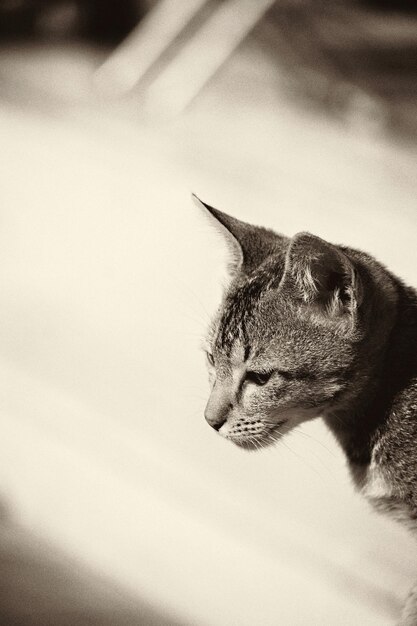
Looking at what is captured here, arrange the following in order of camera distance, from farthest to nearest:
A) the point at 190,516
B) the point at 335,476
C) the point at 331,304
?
the point at 190,516
the point at 335,476
the point at 331,304

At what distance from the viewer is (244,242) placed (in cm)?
96

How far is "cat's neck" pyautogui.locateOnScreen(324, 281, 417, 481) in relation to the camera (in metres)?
0.91

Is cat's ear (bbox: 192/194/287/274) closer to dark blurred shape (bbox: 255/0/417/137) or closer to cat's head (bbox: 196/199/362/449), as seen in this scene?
cat's head (bbox: 196/199/362/449)

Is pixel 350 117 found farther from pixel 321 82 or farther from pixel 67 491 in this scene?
pixel 67 491

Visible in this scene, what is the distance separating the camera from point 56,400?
1292 millimetres

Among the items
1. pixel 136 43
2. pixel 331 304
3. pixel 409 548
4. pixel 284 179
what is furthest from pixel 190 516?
pixel 136 43

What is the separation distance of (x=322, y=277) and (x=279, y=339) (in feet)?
0.37

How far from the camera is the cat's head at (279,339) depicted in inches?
34.0

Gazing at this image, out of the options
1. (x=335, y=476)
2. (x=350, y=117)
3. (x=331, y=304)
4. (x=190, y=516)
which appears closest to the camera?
(x=331, y=304)

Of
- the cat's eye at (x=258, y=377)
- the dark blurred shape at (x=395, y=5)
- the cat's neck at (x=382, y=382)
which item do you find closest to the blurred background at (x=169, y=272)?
the dark blurred shape at (x=395, y=5)

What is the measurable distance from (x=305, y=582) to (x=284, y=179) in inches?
28.7

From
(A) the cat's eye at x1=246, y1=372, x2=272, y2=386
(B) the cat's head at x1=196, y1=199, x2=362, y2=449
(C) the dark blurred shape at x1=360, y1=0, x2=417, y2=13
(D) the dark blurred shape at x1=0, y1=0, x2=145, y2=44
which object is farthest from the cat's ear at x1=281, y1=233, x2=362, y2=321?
(D) the dark blurred shape at x1=0, y1=0, x2=145, y2=44

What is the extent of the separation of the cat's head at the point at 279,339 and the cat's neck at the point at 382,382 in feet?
0.15

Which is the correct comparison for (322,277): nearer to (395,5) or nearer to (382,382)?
(382,382)
